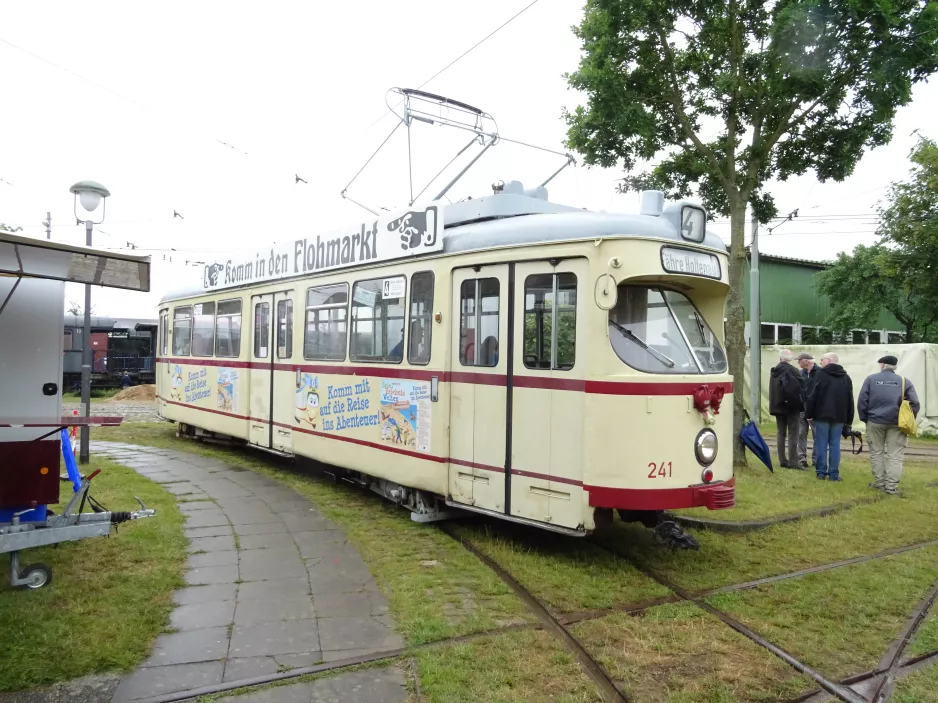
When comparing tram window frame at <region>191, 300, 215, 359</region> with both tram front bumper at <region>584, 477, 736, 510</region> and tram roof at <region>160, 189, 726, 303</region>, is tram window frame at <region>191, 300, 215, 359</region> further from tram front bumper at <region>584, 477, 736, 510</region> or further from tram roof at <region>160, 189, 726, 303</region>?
tram front bumper at <region>584, 477, 736, 510</region>

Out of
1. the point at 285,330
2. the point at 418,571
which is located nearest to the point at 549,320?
the point at 418,571

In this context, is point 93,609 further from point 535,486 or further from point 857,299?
point 857,299

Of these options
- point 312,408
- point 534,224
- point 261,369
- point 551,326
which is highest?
point 534,224

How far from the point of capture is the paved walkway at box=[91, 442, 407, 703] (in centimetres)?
387

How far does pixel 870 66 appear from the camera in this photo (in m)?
9.19

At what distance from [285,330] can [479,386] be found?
→ 411 centimetres

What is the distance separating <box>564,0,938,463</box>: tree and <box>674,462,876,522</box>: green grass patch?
2.46 feet

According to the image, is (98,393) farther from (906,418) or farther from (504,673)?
(504,673)

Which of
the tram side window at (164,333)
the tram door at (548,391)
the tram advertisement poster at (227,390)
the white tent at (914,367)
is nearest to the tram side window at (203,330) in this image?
the tram advertisement poster at (227,390)

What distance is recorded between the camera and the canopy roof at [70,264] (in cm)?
468

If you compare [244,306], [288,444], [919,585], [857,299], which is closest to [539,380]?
[919,585]

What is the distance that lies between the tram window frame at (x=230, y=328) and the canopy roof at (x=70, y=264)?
16.0ft

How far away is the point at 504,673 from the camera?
400 centimetres

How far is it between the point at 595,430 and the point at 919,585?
116 inches
